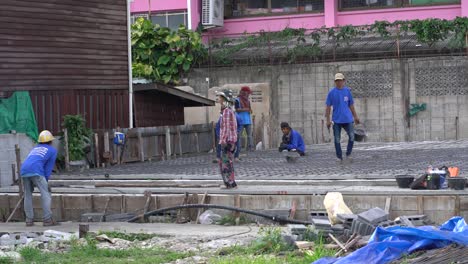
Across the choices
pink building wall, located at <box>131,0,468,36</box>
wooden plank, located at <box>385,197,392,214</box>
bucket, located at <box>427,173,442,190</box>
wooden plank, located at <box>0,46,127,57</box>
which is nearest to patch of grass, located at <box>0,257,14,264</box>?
wooden plank, located at <box>385,197,392,214</box>

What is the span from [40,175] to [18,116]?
25.8 feet

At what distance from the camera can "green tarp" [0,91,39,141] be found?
21.2 metres

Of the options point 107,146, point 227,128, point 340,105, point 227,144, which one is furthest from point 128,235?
point 107,146

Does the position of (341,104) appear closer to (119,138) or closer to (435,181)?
(435,181)

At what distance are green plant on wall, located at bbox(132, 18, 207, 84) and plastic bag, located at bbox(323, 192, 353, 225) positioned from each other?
1943 cm

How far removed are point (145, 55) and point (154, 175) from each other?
14.7 meters

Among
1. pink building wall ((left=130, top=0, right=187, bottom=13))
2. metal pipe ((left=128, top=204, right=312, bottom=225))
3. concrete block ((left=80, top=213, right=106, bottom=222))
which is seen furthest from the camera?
pink building wall ((left=130, top=0, right=187, bottom=13))

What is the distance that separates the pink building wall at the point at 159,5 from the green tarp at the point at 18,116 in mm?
14773

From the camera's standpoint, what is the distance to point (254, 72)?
101 feet

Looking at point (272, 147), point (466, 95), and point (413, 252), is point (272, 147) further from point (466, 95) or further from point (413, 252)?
point (413, 252)

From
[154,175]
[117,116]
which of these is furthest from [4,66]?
[154,175]

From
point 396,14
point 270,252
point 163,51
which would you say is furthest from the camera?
point 396,14

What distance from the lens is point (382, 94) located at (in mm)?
28969

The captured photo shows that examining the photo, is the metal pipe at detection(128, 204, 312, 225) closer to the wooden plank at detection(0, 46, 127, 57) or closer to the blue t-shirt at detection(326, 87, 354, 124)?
the blue t-shirt at detection(326, 87, 354, 124)
